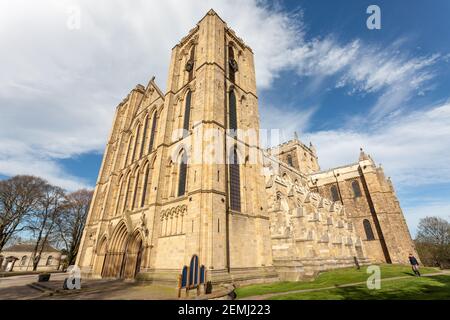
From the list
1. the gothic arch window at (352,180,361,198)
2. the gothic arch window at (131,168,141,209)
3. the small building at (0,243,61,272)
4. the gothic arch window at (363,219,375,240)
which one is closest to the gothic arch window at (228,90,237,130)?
the gothic arch window at (131,168,141,209)

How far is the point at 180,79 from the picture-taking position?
2088 cm

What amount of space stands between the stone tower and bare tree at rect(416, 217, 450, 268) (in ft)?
125

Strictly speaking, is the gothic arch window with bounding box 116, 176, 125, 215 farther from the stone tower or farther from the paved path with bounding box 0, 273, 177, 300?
the paved path with bounding box 0, 273, 177, 300

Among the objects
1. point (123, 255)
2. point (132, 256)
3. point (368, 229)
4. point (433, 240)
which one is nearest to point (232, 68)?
point (132, 256)

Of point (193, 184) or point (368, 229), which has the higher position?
point (193, 184)

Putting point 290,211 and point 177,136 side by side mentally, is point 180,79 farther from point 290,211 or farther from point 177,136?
point 290,211

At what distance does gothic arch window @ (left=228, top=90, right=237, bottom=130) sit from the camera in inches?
694

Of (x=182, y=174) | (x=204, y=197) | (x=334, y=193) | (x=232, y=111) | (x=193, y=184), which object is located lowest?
(x=204, y=197)

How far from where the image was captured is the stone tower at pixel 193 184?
12.2 metres

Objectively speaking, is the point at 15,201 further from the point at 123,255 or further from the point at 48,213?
the point at 123,255

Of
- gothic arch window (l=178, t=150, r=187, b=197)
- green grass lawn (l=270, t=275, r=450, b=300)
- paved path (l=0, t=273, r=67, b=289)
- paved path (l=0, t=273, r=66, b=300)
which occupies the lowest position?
paved path (l=0, t=273, r=67, b=289)

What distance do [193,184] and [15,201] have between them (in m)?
28.2

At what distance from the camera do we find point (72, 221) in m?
33.3
